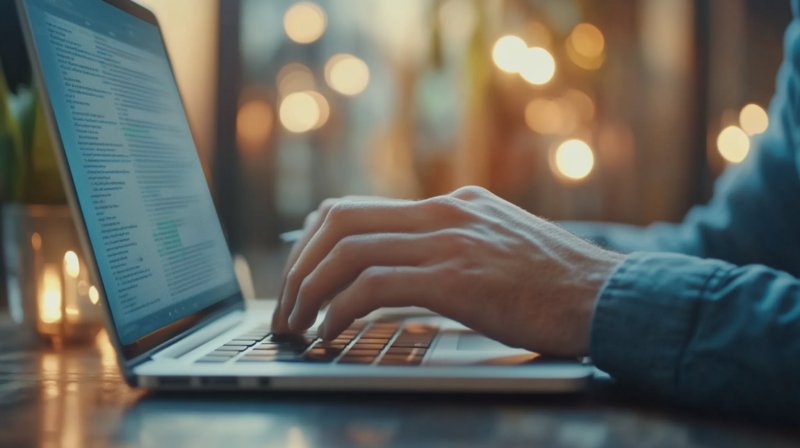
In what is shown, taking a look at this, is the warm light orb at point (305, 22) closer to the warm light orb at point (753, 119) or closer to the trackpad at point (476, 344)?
the warm light orb at point (753, 119)

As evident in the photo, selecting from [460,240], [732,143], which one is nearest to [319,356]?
[460,240]

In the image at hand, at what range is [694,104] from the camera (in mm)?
2289

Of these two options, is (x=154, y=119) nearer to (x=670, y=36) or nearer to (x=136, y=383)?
(x=136, y=383)

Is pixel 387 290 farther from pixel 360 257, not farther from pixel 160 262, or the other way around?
pixel 160 262

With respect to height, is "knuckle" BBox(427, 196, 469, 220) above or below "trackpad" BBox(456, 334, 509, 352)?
above

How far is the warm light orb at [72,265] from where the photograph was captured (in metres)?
0.75

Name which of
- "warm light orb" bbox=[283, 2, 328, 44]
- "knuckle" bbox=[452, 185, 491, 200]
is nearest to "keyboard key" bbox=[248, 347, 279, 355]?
"knuckle" bbox=[452, 185, 491, 200]

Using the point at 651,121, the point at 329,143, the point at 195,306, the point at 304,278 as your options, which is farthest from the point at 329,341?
the point at 651,121

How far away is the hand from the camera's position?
20.9 inches

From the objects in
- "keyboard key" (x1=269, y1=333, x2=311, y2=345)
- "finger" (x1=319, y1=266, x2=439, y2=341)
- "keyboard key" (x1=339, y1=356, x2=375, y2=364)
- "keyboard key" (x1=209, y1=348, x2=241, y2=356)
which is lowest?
"keyboard key" (x1=269, y1=333, x2=311, y2=345)

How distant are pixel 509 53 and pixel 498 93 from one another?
0.13m

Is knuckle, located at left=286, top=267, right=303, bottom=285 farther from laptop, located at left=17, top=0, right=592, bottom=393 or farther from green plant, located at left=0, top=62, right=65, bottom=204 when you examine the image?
green plant, located at left=0, top=62, right=65, bottom=204

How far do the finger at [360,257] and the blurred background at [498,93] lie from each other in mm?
1687

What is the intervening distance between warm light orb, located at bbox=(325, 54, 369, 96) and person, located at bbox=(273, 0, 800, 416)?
173cm
